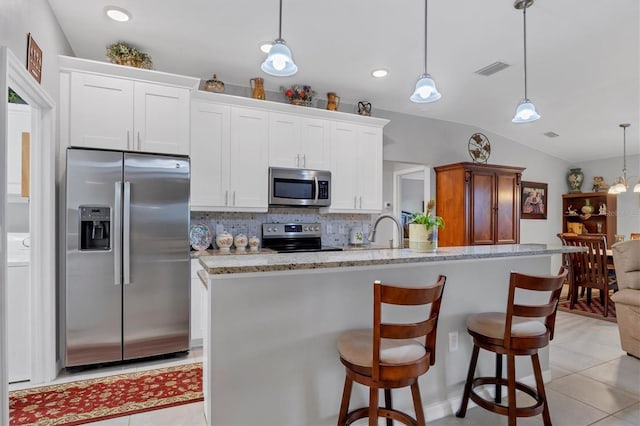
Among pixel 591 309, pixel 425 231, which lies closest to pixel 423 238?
pixel 425 231

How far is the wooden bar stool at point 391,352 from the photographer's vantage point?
143cm

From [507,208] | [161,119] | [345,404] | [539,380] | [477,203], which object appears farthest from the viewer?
[507,208]

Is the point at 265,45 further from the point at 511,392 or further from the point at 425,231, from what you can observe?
the point at 511,392

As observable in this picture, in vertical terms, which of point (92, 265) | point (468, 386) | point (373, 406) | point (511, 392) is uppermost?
point (92, 265)

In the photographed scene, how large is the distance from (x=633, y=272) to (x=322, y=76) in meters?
3.72

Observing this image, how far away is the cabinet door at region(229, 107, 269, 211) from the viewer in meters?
3.62

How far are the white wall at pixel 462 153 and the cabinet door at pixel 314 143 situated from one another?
1.18 metres

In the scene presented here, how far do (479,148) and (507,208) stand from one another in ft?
3.80

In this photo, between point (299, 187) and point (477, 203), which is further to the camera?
point (477, 203)

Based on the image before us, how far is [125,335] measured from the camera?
2.83 m

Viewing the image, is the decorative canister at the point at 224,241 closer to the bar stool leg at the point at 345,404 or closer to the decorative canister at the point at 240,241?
the decorative canister at the point at 240,241

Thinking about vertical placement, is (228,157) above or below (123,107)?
below

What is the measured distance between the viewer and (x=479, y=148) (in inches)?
223

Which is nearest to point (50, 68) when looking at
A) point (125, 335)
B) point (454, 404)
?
point (125, 335)
